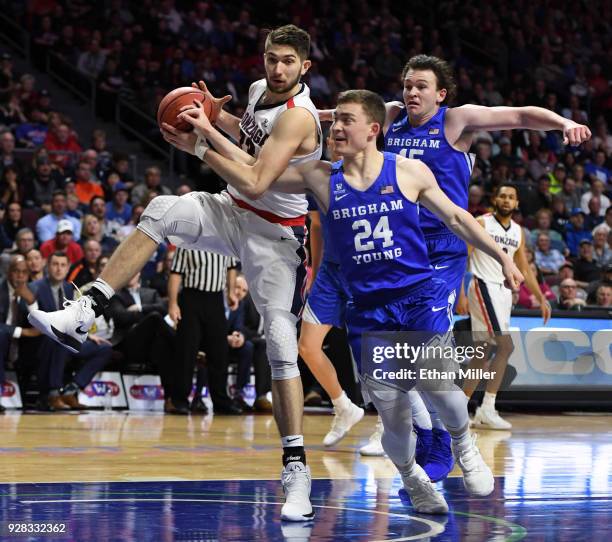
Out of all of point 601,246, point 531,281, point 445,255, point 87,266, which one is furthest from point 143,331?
point 601,246

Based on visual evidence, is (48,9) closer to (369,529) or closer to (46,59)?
(46,59)

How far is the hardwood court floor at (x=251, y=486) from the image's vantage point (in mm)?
4285

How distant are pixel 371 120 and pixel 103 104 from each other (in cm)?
1118

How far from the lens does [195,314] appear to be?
1008cm

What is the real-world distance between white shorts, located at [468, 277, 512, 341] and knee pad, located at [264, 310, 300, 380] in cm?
484

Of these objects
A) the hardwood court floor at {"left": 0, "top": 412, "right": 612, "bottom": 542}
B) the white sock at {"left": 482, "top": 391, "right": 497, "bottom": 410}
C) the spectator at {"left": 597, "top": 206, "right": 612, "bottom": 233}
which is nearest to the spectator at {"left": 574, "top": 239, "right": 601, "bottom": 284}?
the spectator at {"left": 597, "top": 206, "right": 612, "bottom": 233}

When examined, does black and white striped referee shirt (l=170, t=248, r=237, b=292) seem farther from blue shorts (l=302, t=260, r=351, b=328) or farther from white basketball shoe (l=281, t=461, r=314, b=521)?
white basketball shoe (l=281, t=461, r=314, b=521)

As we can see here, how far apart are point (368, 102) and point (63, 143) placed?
9173mm

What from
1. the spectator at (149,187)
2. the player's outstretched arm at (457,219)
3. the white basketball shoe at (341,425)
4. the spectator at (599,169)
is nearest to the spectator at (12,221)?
the spectator at (149,187)

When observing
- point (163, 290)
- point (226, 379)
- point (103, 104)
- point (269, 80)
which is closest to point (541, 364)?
point (226, 379)

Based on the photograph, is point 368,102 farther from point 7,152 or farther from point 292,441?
point 7,152

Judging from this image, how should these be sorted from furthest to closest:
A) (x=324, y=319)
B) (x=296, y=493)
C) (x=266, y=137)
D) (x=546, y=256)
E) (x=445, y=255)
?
(x=546, y=256) < (x=324, y=319) < (x=445, y=255) < (x=266, y=137) < (x=296, y=493)

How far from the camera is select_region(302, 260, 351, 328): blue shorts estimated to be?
6941 millimetres

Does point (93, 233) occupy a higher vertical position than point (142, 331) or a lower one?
higher
